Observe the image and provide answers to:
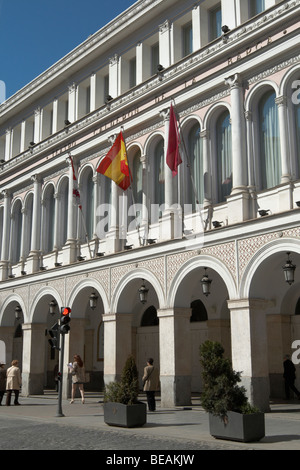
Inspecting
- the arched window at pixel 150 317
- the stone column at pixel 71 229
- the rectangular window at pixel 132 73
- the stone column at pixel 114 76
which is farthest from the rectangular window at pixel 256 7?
the arched window at pixel 150 317

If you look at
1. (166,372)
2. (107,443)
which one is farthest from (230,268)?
(107,443)

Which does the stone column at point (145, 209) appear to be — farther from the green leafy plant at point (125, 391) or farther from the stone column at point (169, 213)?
the green leafy plant at point (125, 391)

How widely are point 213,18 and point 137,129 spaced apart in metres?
5.05

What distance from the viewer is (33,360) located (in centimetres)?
2606

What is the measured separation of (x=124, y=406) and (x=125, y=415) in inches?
8.3

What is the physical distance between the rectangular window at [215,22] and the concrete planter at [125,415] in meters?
13.7

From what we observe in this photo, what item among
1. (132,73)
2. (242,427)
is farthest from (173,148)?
(242,427)

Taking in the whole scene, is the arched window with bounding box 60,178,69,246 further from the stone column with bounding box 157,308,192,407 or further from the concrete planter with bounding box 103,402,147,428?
the concrete planter with bounding box 103,402,147,428

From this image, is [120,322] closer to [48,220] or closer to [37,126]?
[48,220]

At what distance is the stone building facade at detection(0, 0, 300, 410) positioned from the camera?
57.5 feet

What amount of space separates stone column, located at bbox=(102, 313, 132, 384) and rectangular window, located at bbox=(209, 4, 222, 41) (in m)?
10.9

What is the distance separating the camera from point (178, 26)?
22.3m

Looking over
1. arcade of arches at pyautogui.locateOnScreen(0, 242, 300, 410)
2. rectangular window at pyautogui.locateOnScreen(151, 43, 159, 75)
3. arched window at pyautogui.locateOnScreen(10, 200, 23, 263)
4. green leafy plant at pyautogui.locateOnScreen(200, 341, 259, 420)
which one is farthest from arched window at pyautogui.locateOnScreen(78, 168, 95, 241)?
green leafy plant at pyautogui.locateOnScreen(200, 341, 259, 420)

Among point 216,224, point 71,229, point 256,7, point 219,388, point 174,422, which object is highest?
point 256,7
